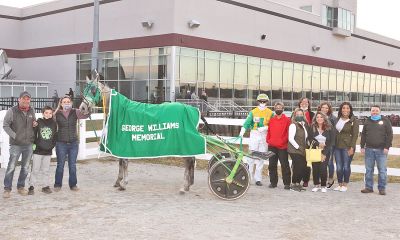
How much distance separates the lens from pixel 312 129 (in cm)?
893

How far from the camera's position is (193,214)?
679cm

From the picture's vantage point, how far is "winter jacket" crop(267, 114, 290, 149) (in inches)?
356

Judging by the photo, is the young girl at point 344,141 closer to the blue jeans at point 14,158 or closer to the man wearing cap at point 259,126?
the man wearing cap at point 259,126

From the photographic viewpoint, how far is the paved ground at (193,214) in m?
5.79

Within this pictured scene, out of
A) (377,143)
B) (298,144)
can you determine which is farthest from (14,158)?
(377,143)

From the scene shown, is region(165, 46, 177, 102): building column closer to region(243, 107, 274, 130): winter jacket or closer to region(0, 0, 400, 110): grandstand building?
region(0, 0, 400, 110): grandstand building

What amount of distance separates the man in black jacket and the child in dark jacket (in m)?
5.59

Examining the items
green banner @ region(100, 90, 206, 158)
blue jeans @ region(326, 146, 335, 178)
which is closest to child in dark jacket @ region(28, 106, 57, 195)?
green banner @ region(100, 90, 206, 158)

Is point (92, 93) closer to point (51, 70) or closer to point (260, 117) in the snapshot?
point (260, 117)

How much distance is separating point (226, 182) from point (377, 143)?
9.57ft

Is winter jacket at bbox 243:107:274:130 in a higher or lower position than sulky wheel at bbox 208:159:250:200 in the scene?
higher

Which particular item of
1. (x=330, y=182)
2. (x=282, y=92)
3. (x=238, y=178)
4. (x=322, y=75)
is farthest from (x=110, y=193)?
(x=322, y=75)

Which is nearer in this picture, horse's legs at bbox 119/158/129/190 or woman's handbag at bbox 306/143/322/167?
horse's legs at bbox 119/158/129/190

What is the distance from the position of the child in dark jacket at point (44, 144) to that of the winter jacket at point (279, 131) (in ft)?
13.0
